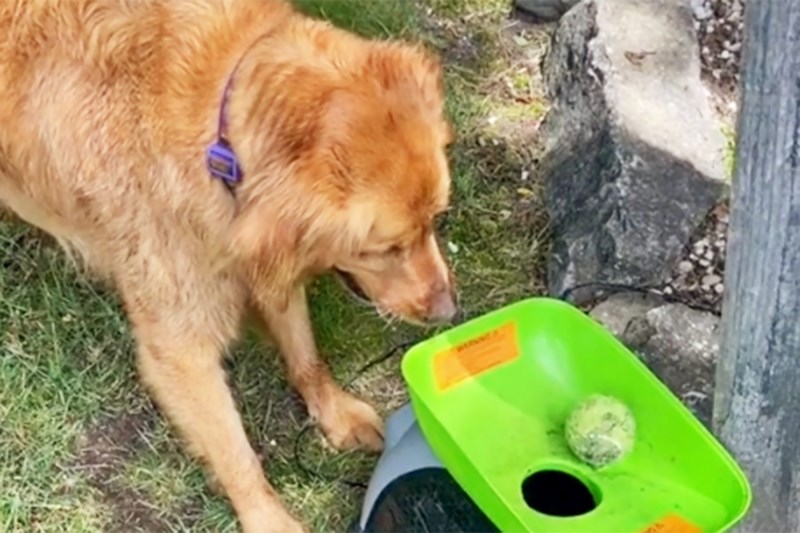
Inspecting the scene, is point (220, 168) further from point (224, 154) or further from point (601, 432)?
point (601, 432)

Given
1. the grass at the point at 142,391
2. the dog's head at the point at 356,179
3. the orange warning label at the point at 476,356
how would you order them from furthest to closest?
the grass at the point at 142,391 < the orange warning label at the point at 476,356 < the dog's head at the point at 356,179

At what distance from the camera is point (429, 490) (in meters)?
2.84

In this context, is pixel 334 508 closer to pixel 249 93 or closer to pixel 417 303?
pixel 417 303

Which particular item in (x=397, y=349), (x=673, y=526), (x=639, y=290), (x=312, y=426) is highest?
(x=673, y=526)

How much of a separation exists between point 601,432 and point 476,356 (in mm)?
323

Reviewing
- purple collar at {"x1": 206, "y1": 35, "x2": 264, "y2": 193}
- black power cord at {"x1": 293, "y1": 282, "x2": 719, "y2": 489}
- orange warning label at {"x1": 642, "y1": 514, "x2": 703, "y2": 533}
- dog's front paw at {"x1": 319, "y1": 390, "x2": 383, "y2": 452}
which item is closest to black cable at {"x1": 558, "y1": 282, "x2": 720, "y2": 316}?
black power cord at {"x1": 293, "y1": 282, "x2": 719, "y2": 489}

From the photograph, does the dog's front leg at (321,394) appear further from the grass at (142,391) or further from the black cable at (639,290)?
the black cable at (639,290)

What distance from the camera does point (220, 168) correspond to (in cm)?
258

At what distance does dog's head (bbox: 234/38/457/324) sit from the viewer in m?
2.46

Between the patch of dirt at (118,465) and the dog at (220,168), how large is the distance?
22 cm

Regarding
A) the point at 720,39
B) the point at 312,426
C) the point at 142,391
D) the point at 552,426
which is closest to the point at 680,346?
the point at 552,426

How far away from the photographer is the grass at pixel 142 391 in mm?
3260

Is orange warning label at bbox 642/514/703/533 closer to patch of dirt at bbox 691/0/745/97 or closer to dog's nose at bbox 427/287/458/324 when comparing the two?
dog's nose at bbox 427/287/458/324

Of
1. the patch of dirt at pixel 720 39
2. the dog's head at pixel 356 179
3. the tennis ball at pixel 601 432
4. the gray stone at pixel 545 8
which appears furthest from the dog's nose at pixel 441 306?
the gray stone at pixel 545 8
